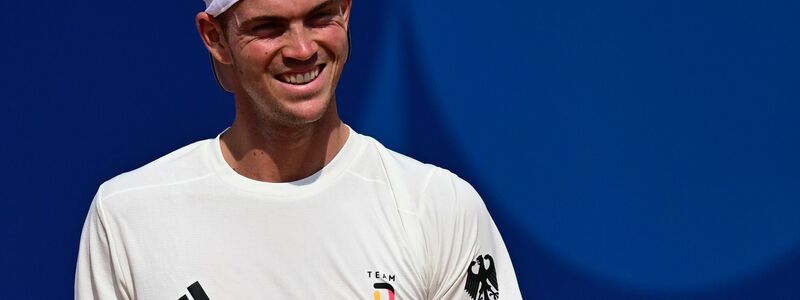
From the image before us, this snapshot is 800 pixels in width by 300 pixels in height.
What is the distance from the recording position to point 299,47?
8.13 ft

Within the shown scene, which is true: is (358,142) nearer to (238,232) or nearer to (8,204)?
(238,232)

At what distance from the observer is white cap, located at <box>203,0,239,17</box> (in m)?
2.52

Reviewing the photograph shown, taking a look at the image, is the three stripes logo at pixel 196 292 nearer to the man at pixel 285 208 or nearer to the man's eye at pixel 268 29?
the man at pixel 285 208

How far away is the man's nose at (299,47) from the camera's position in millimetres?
2477

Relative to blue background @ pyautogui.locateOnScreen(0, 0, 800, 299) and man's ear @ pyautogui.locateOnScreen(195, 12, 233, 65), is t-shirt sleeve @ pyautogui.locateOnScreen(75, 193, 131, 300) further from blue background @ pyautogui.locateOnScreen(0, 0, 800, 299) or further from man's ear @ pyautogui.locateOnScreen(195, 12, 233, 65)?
blue background @ pyautogui.locateOnScreen(0, 0, 800, 299)

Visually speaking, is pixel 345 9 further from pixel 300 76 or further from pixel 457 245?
pixel 457 245

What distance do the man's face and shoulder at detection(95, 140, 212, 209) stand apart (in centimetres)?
23

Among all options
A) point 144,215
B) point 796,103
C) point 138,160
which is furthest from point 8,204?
point 796,103

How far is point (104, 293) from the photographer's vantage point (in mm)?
2574

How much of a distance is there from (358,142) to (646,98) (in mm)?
1106

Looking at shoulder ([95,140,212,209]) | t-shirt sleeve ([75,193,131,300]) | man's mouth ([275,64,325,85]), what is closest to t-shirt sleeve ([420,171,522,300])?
man's mouth ([275,64,325,85])

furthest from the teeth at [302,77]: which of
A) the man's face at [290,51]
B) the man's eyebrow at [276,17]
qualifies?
the man's eyebrow at [276,17]

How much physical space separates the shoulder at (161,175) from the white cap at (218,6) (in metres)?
0.29

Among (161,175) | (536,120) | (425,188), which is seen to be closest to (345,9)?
(425,188)
